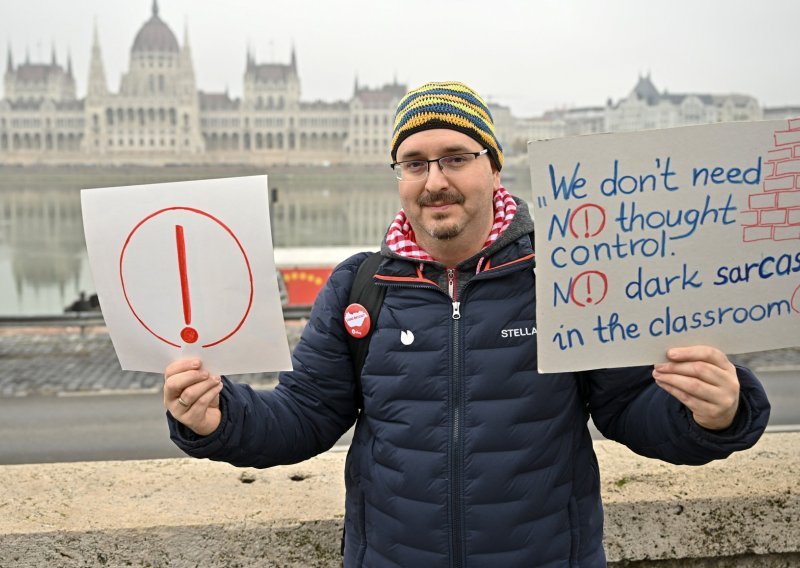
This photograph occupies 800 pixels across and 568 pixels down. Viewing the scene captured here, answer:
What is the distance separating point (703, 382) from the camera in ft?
4.29

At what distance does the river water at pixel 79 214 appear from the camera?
3047 centimetres

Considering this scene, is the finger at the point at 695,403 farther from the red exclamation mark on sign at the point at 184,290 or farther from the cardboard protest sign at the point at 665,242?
the red exclamation mark on sign at the point at 184,290

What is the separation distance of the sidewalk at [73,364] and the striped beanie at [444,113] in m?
6.10

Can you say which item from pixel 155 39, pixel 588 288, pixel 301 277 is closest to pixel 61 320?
pixel 301 277

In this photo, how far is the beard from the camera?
145 centimetres

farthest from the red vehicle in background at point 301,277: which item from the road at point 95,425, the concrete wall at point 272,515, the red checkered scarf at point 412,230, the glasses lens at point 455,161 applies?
the glasses lens at point 455,161

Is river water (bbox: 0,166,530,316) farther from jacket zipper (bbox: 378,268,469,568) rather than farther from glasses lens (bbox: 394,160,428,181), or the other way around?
jacket zipper (bbox: 378,268,469,568)

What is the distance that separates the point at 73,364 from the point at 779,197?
9.06 m

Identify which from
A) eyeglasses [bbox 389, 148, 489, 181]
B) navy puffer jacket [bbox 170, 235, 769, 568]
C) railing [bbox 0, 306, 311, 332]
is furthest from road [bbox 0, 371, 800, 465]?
eyeglasses [bbox 389, 148, 489, 181]

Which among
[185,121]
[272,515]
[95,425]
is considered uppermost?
[185,121]

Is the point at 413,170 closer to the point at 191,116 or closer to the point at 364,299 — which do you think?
the point at 364,299

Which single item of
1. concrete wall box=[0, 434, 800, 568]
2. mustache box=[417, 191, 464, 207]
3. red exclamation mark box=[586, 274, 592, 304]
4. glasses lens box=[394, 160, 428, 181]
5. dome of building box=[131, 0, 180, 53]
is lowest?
concrete wall box=[0, 434, 800, 568]

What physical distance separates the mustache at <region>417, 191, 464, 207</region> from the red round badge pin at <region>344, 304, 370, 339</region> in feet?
0.70

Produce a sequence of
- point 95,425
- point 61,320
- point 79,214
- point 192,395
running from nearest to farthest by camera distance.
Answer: point 192,395 → point 95,425 → point 61,320 → point 79,214
